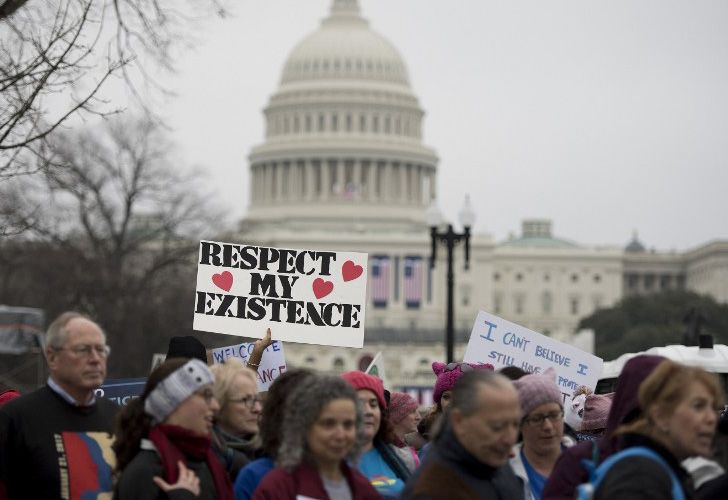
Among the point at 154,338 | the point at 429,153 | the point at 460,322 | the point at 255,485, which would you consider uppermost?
the point at 429,153

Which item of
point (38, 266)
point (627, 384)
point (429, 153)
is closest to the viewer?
point (627, 384)

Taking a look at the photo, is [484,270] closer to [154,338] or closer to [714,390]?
[154,338]

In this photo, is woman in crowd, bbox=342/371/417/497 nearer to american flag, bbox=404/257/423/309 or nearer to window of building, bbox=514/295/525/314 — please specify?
american flag, bbox=404/257/423/309

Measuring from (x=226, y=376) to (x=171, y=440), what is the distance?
3.56 feet

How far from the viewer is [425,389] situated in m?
84.9

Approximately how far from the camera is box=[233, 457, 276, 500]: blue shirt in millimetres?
9852

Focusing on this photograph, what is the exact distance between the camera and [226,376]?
10.6 m

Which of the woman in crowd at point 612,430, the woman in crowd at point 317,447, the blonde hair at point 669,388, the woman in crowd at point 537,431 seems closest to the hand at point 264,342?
the woman in crowd at point 537,431

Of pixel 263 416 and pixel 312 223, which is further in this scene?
pixel 312 223

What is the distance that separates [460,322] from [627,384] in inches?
5969

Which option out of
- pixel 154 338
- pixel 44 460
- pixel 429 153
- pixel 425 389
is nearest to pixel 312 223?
pixel 429 153

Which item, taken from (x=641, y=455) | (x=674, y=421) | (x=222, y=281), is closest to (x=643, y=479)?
(x=641, y=455)

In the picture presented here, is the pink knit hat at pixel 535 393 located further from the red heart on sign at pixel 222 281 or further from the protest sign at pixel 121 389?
the protest sign at pixel 121 389

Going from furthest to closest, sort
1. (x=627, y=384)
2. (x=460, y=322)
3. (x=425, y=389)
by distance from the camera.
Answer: (x=460, y=322)
(x=425, y=389)
(x=627, y=384)
